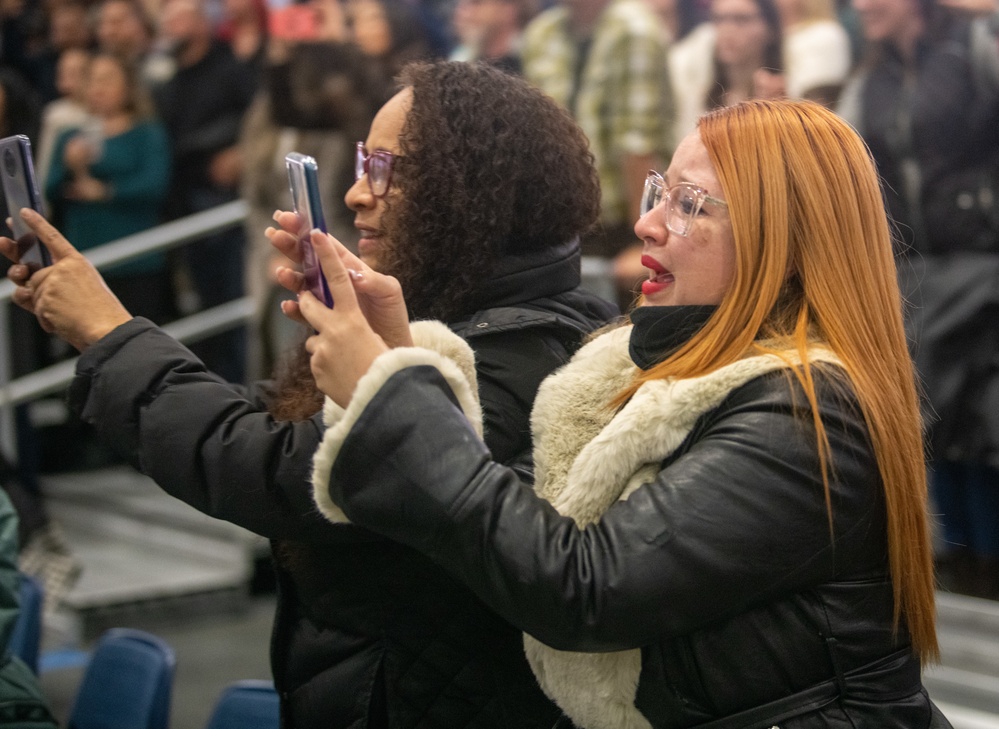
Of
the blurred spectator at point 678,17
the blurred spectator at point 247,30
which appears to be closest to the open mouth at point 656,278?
the blurred spectator at point 678,17

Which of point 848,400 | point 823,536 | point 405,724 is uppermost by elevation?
point 848,400

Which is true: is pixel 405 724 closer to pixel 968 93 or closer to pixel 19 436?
pixel 968 93

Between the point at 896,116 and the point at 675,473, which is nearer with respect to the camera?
the point at 675,473

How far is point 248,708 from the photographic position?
236 centimetres

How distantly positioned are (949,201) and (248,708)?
250 centimetres

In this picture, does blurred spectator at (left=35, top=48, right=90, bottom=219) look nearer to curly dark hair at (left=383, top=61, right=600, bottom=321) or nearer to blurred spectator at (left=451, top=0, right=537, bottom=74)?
blurred spectator at (left=451, top=0, right=537, bottom=74)

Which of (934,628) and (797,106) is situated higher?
(797,106)

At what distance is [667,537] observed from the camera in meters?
1.43

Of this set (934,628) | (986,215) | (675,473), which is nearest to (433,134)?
(675,473)

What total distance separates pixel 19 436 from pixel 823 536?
15.3 feet

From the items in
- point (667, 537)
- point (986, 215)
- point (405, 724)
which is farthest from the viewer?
point (986, 215)

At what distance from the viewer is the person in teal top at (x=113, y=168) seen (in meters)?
5.63

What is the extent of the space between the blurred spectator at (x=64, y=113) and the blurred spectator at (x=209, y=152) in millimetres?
407

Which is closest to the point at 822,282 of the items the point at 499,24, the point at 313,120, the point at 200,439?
Result: the point at 200,439
